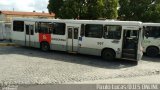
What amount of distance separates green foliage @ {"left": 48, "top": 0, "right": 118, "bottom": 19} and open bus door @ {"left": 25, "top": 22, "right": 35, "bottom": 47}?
5043mm

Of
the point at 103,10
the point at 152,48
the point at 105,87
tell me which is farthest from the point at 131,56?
the point at 103,10

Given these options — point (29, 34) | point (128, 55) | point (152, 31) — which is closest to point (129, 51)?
point (128, 55)

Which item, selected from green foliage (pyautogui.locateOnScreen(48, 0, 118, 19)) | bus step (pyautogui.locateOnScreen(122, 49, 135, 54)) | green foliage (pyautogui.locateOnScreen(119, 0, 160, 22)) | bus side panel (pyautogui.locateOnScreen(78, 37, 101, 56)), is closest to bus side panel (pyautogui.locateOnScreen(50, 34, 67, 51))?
bus side panel (pyautogui.locateOnScreen(78, 37, 101, 56))

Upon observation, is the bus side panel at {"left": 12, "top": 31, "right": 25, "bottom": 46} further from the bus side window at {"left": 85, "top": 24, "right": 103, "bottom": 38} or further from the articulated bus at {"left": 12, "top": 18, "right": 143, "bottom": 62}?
the bus side window at {"left": 85, "top": 24, "right": 103, "bottom": 38}

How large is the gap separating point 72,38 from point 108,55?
2814mm

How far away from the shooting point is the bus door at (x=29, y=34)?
55.4 feet

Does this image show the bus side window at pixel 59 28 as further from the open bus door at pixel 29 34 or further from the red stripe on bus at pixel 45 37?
the open bus door at pixel 29 34

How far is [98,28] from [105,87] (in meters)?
5.88

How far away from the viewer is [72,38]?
14766 millimetres

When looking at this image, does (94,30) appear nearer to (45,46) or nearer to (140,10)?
(45,46)

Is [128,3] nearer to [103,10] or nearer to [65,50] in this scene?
[103,10]

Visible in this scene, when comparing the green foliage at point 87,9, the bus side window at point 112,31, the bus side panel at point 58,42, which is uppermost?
the green foliage at point 87,9

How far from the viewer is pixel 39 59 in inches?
526

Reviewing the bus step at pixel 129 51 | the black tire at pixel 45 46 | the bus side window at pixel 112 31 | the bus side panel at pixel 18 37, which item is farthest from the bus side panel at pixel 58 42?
the bus step at pixel 129 51
